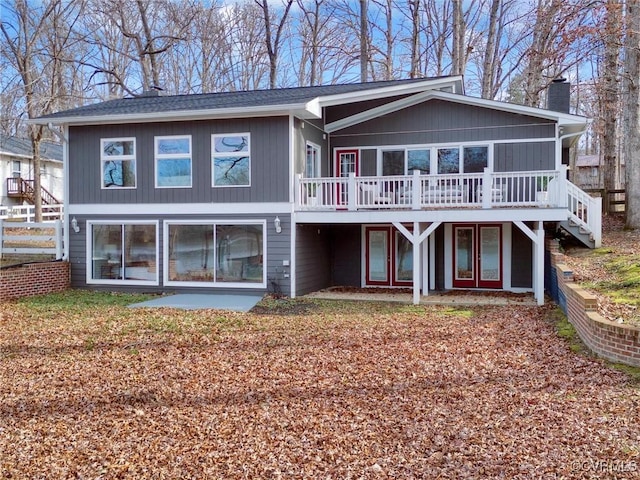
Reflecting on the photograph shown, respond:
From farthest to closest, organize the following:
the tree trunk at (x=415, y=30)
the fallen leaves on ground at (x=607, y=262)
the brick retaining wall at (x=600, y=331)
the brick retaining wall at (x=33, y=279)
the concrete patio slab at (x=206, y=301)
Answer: the tree trunk at (x=415, y=30) → the brick retaining wall at (x=33, y=279) → the concrete patio slab at (x=206, y=301) → the fallen leaves on ground at (x=607, y=262) → the brick retaining wall at (x=600, y=331)

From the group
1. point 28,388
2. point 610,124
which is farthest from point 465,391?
point 610,124

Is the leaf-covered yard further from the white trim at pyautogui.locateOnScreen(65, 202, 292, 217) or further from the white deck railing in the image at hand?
the white trim at pyautogui.locateOnScreen(65, 202, 292, 217)

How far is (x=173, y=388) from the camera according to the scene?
18.8 feet

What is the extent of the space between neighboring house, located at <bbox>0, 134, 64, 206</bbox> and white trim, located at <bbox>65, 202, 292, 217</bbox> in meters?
17.4

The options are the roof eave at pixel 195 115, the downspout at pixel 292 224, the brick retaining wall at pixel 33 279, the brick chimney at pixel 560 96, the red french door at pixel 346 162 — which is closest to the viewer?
the roof eave at pixel 195 115

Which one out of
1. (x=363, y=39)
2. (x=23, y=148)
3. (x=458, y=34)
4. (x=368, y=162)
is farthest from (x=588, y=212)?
(x=23, y=148)

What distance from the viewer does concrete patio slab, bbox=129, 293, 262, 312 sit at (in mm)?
10870

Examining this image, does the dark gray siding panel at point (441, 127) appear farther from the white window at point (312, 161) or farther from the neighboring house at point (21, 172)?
the neighboring house at point (21, 172)

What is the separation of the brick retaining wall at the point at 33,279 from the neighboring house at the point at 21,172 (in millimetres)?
17674

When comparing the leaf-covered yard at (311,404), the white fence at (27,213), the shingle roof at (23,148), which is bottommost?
the leaf-covered yard at (311,404)

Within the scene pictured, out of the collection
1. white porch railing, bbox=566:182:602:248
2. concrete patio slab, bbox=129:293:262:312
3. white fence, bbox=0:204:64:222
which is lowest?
concrete patio slab, bbox=129:293:262:312

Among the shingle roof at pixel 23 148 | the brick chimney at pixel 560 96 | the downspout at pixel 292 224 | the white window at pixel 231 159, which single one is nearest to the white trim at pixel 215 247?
the downspout at pixel 292 224

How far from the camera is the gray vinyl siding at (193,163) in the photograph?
12078 millimetres

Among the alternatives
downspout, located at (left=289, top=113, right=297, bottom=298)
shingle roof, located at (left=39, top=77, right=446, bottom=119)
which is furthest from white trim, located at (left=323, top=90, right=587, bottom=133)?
downspout, located at (left=289, top=113, right=297, bottom=298)
